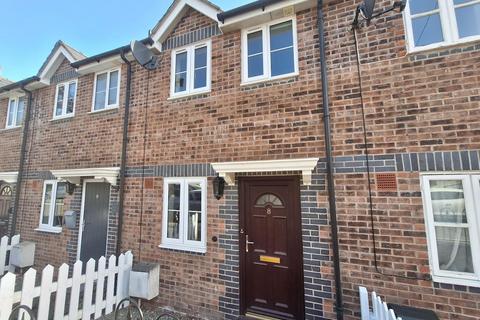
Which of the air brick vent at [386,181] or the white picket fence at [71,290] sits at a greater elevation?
the air brick vent at [386,181]

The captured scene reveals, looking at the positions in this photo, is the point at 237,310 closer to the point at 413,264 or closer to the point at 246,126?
the point at 413,264

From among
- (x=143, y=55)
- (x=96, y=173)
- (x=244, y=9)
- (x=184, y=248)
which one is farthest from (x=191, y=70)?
(x=184, y=248)

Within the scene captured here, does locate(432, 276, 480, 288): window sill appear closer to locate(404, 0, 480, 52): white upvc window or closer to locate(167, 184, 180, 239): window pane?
locate(404, 0, 480, 52): white upvc window

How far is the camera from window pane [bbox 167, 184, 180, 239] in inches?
220

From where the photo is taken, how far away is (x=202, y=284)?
16.6 feet

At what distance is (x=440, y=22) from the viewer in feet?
13.0

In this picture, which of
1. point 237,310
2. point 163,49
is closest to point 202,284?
point 237,310

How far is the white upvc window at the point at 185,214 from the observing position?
5281 mm

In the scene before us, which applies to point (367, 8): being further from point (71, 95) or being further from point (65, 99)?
point (65, 99)

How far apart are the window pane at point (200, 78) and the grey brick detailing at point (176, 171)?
1.92 meters

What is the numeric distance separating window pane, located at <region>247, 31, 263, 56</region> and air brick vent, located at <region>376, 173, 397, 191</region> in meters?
3.43

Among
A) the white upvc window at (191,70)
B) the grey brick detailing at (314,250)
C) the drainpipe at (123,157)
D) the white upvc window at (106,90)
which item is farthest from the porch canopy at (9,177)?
the grey brick detailing at (314,250)

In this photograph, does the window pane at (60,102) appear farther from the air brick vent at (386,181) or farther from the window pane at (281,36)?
the air brick vent at (386,181)

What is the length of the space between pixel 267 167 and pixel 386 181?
1.91 m
